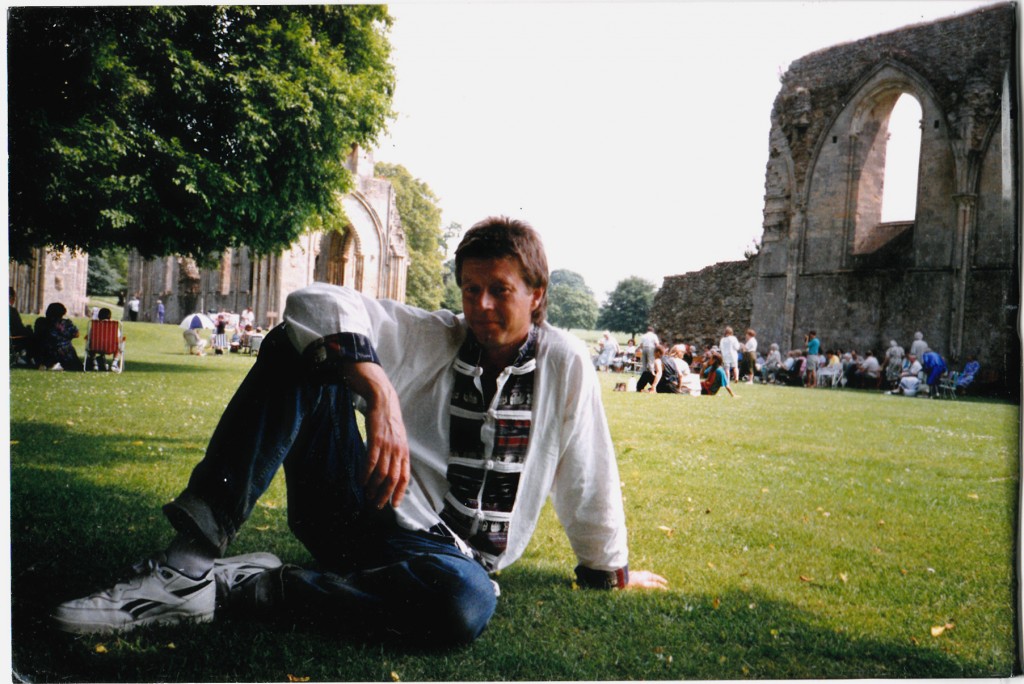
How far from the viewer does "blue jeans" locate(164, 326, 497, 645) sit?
1730mm

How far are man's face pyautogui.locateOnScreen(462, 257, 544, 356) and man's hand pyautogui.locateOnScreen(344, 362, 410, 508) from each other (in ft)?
1.21

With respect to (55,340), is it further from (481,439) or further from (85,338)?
(481,439)

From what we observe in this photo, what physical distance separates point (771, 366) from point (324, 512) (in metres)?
2.93

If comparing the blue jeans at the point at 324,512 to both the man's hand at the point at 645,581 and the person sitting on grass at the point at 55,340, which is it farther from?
the person sitting on grass at the point at 55,340

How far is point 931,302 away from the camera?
297 centimetres

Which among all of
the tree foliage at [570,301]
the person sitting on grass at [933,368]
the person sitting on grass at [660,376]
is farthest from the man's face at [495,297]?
the person sitting on grass at [933,368]

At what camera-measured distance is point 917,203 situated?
302cm

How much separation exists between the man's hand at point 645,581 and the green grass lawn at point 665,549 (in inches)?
1.7

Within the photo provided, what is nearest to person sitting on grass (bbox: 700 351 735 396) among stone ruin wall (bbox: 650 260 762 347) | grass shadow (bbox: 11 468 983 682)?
stone ruin wall (bbox: 650 260 762 347)

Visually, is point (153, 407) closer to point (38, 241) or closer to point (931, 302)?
point (38, 241)

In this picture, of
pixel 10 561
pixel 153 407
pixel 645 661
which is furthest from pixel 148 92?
pixel 645 661

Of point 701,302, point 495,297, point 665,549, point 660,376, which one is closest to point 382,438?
point 495,297

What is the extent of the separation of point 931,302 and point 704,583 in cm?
A: 163

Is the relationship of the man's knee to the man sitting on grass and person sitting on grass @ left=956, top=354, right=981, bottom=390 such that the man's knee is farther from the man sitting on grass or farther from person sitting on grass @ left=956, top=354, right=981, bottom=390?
person sitting on grass @ left=956, top=354, right=981, bottom=390
